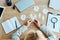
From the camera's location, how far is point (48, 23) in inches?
78.0

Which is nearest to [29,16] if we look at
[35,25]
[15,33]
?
[35,25]

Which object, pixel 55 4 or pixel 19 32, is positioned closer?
pixel 19 32

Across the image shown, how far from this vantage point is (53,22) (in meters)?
1.98

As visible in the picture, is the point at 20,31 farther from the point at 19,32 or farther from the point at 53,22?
the point at 53,22

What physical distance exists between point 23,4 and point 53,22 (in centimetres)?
38

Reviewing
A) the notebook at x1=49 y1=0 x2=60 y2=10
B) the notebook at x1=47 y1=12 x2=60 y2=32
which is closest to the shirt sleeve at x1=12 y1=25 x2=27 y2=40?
the notebook at x1=47 y1=12 x2=60 y2=32

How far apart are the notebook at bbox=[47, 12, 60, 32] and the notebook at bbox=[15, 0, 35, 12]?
0.24m

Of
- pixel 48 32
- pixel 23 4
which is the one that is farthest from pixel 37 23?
pixel 23 4

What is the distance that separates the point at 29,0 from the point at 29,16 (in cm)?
18

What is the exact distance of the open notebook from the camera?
195 centimetres

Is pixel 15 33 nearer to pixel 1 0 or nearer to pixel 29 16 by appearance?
pixel 29 16

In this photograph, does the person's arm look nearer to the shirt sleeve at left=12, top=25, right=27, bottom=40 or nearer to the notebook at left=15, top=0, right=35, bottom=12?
the shirt sleeve at left=12, top=25, right=27, bottom=40

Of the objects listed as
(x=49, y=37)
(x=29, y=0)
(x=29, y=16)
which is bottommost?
(x=49, y=37)

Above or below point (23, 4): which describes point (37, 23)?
below
